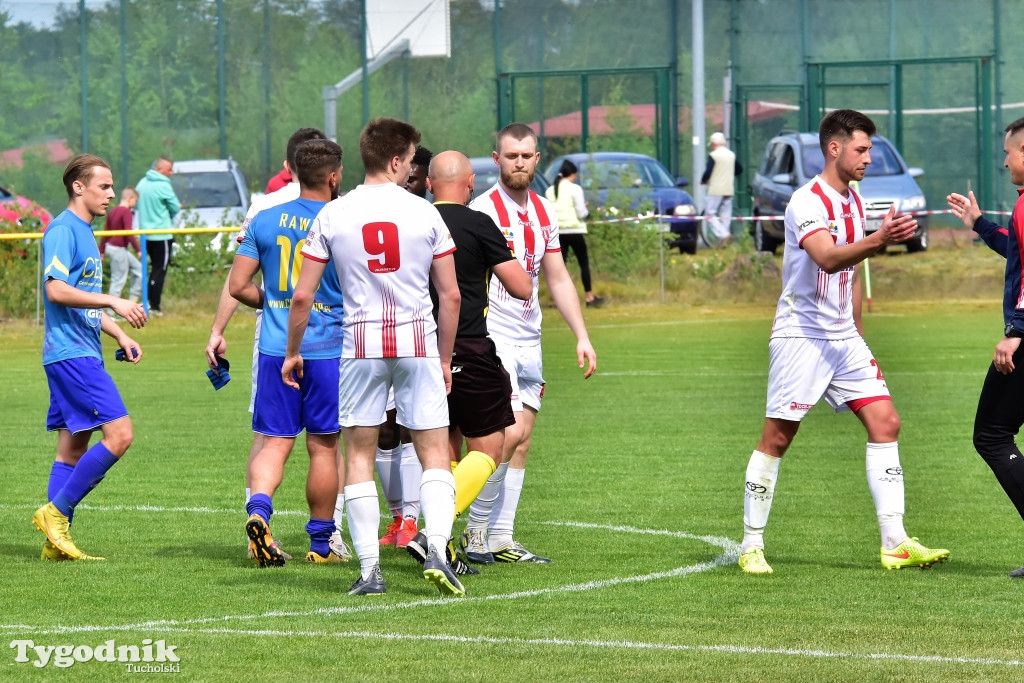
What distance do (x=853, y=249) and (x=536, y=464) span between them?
4.64m

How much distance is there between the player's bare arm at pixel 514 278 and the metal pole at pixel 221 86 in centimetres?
2670

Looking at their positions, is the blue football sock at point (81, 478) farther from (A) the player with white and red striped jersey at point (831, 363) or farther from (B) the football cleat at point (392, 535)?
(A) the player with white and red striped jersey at point (831, 363)

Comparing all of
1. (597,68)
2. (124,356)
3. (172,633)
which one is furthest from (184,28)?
(172,633)

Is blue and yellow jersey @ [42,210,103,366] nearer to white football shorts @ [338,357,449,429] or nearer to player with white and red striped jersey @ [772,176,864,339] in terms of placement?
white football shorts @ [338,357,449,429]

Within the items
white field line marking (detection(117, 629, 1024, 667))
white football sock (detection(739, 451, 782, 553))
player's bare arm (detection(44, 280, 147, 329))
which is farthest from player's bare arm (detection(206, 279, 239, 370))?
white football sock (detection(739, 451, 782, 553))

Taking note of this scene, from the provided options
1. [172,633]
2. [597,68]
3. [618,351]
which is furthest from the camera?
[597,68]

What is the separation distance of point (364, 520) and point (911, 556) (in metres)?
2.55

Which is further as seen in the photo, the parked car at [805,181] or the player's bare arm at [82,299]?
the parked car at [805,181]

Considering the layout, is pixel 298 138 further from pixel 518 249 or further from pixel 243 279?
pixel 518 249

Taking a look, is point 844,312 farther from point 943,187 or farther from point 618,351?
point 943,187

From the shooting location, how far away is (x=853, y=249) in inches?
290

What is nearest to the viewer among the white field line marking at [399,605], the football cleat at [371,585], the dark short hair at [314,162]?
the white field line marking at [399,605]

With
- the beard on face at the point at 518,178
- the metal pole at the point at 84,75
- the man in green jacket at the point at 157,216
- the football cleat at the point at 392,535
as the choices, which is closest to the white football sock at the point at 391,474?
the football cleat at the point at 392,535

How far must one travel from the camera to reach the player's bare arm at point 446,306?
23.4 feet
